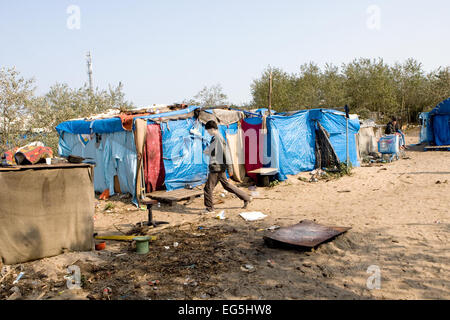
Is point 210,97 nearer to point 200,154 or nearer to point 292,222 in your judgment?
point 200,154

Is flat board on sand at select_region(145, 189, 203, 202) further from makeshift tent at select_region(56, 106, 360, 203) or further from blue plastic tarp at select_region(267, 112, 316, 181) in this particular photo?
blue plastic tarp at select_region(267, 112, 316, 181)

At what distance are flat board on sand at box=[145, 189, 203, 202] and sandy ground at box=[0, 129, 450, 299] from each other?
58cm

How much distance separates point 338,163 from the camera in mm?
11914

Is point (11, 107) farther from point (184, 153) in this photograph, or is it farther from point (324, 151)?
point (324, 151)

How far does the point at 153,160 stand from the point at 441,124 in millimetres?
17779

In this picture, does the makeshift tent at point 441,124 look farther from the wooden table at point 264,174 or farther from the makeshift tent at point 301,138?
the wooden table at point 264,174

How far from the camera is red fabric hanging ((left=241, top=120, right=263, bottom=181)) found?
1109 centimetres

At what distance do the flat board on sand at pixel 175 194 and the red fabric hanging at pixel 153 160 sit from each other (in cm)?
32

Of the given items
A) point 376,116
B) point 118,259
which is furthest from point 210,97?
point 118,259

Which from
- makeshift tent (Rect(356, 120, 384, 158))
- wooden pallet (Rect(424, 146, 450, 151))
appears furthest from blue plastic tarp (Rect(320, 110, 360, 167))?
wooden pallet (Rect(424, 146, 450, 151))

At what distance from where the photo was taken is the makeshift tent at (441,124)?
18.9 m

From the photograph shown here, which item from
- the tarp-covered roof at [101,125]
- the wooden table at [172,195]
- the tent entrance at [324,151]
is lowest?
the wooden table at [172,195]

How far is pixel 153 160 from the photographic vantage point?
896cm

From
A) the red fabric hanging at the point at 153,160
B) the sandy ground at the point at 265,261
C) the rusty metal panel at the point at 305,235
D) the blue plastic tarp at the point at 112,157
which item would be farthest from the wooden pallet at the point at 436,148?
the blue plastic tarp at the point at 112,157
